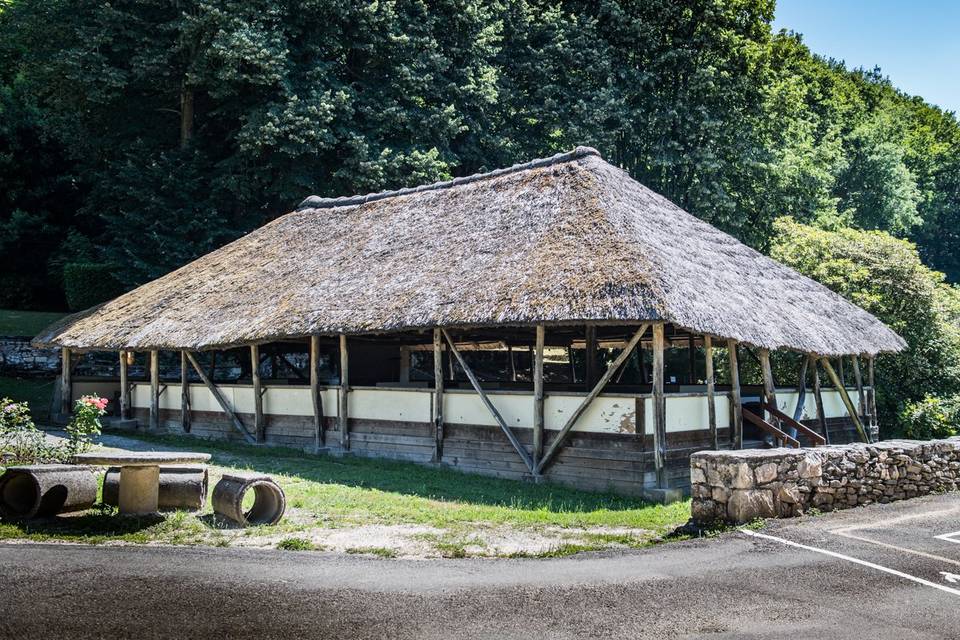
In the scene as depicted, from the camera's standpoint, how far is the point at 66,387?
71.7 ft

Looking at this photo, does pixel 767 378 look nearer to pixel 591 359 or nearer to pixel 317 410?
pixel 591 359

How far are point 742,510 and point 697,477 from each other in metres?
0.61

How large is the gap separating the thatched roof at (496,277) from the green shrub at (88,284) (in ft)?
25.1

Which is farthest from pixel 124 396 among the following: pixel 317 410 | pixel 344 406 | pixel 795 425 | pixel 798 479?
pixel 798 479

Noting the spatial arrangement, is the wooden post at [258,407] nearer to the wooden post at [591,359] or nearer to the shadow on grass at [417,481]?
the shadow on grass at [417,481]

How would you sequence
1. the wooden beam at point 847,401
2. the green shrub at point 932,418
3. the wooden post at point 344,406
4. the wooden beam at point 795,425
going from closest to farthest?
the wooden beam at point 795,425 < the wooden post at point 344,406 < the wooden beam at point 847,401 < the green shrub at point 932,418

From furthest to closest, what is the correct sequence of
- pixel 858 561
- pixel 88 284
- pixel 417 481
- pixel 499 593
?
pixel 88 284
pixel 417 481
pixel 858 561
pixel 499 593

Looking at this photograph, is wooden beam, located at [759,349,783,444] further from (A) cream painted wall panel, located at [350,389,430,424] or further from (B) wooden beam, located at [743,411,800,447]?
(A) cream painted wall panel, located at [350,389,430,424]

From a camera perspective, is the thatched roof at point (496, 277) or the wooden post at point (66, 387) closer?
the thatched roof at point (496, 277)

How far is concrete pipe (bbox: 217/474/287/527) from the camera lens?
31.7 ft

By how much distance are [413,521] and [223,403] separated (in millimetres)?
9517

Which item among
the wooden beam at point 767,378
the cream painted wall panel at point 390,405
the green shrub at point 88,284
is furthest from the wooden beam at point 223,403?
the green shrub at point 88,284

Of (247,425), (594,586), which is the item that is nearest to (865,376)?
(247,425)

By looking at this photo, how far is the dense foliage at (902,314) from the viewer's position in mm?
21469
